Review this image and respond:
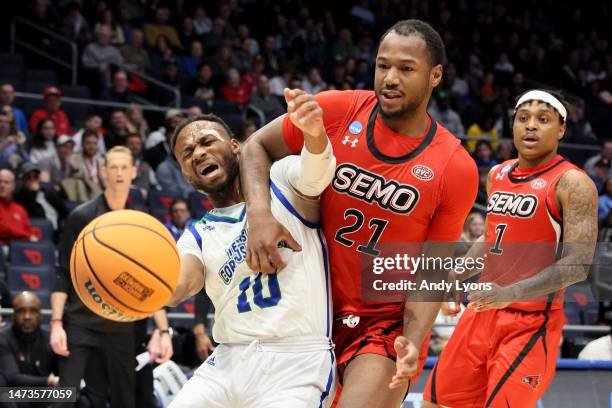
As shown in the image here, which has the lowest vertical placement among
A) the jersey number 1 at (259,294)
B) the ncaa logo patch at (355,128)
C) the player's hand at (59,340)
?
the player's hand at (59,340)

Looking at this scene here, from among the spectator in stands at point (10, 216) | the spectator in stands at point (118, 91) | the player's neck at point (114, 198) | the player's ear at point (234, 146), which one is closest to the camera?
the player's ear at point (234, 146)

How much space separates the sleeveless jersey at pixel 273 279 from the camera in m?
3.71

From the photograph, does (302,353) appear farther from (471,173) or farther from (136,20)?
(136,20)

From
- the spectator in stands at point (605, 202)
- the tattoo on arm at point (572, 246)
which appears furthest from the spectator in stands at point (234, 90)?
the tattoo on arm at point (572, 246)

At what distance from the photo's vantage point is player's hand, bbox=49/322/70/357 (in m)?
6.34

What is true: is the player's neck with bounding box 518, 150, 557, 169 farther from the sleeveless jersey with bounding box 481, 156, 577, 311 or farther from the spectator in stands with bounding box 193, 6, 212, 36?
the spectator in stands with bounding box 193, 6, 212, 36

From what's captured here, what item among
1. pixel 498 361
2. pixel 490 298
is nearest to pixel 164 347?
pixel 498 361

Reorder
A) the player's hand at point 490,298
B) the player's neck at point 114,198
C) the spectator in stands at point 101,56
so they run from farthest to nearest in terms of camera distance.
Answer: the spectator in stands at point 101,56 < the player's neck at point 114,198 < the player's hand at point 490,298

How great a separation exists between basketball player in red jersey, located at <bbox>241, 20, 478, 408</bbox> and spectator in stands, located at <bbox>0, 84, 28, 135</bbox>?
751cm

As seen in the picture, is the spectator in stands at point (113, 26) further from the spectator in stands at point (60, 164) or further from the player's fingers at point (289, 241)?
the player's fingers at point (289, 241)

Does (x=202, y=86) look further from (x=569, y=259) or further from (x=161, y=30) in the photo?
(x=569, y=259)

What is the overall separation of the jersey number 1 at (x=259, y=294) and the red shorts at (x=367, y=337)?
0.39 m

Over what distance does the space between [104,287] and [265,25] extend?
42.1 feet

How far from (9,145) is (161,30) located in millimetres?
4702
